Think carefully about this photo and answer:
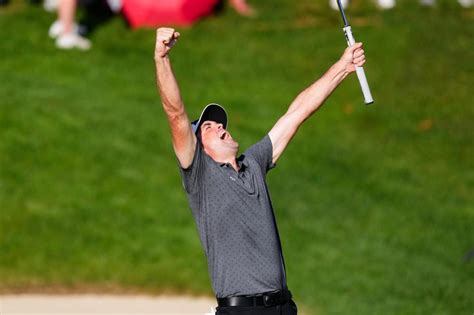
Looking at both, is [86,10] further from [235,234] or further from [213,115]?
[235,234]

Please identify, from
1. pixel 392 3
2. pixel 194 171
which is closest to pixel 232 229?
pixel 194 171

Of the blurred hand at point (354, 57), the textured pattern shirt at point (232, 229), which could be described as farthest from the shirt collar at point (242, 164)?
the blurred hand at point (354, 57)

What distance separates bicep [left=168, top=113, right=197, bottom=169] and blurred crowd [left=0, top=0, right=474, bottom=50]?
9798 millimetres

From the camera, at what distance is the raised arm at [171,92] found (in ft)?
22.2

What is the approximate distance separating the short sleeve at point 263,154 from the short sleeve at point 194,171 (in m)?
0.50

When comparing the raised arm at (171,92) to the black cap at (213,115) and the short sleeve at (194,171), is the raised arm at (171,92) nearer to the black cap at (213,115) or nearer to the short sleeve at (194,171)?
the short sleeve at (194,171)

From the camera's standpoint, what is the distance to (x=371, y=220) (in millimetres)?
13562

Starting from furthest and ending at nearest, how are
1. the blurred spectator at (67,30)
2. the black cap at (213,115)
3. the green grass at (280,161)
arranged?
the blurred spectator at (67,30) < the green grass at (280,161) < the black cap at (213,115)

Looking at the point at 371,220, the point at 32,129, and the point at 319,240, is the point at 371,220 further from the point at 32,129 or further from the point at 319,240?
the point at 32,129

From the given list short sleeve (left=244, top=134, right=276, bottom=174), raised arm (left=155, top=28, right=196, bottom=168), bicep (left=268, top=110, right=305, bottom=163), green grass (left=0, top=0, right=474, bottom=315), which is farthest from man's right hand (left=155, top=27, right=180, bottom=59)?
green grass (left=0, top=0, right=474, bottom=315)

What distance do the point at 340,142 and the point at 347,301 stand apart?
3.86m

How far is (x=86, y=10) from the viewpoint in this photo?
18438 mm

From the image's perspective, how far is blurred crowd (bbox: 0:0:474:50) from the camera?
1662 centimetres

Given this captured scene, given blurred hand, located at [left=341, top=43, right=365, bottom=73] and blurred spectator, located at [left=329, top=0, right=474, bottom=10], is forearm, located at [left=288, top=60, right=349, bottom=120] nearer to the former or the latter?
blurred hand, located at [left=341, top=43, right=365, bottom=73]
